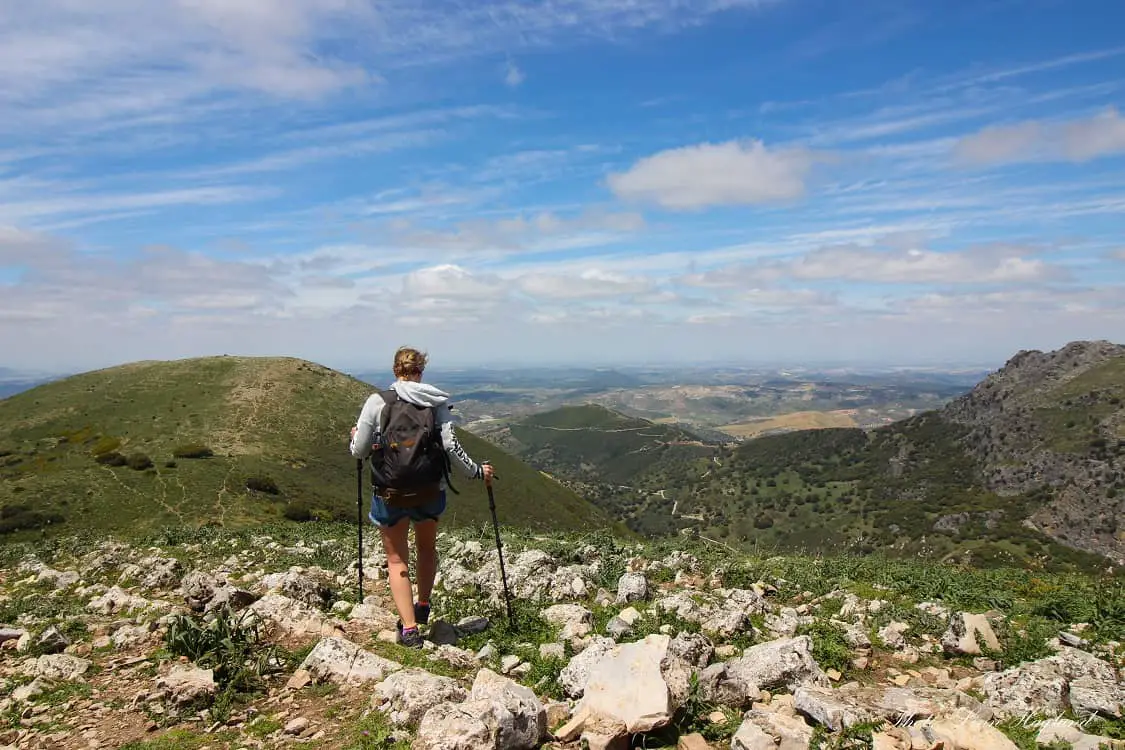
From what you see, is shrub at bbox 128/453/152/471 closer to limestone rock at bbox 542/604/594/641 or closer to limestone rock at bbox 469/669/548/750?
limestone rock at bbox 542/604/594/641

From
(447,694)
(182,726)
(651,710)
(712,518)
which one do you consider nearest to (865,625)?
(651,710)

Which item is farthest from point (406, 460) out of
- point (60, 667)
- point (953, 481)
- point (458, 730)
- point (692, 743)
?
point (953, 481)

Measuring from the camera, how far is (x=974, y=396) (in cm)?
15900

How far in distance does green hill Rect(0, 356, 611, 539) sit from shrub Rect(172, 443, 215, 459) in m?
0.19

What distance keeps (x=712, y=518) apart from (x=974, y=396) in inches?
3556

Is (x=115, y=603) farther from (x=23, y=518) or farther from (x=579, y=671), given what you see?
(x=23, y=518)

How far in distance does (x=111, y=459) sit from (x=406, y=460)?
57.2m

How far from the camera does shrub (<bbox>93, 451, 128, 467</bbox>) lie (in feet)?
158

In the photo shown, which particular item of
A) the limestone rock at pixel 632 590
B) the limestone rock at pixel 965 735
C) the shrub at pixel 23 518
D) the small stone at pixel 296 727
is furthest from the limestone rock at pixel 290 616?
the shrub at pixel 23 518

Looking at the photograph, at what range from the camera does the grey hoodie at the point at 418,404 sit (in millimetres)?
6758

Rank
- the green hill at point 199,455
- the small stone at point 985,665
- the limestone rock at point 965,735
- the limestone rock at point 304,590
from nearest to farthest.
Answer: the limestone rock at point 965,735, the small stone at point 985,665, the limestone rock at point 304,590, the green hill at point 199,455

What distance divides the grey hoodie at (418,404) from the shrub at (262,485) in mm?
45506

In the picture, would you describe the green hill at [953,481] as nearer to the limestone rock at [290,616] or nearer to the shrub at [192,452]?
the shrub at [192,452]

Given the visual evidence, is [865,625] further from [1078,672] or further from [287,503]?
[287,503]
